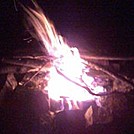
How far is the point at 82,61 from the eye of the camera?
3844 millimetres

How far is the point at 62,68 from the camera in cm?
391

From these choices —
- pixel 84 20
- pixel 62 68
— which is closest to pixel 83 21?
pixel 84 20

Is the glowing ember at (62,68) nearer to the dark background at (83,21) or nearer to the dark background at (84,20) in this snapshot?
the dark background at (83,21)

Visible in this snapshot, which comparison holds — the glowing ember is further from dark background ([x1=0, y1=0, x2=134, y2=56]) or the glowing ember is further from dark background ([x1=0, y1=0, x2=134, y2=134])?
dark background ([x1=0, y1=0, x2=134, y2=56])

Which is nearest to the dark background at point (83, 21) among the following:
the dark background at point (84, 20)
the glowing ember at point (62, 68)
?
the dark background at point (84, 20)

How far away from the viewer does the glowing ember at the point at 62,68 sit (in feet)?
12.0

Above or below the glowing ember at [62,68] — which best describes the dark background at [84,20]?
above

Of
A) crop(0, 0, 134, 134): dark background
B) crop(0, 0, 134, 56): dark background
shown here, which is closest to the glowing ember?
crop(0, 0, 134, 134): dark background

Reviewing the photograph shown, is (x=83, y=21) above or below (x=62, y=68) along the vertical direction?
above

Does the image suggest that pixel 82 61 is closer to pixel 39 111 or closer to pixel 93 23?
pixel 39 111

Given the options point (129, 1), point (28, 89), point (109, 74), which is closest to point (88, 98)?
point (109, 74)

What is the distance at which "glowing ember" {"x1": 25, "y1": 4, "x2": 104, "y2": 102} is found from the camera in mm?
3664

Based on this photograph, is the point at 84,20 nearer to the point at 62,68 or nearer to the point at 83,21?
the point at 83,21

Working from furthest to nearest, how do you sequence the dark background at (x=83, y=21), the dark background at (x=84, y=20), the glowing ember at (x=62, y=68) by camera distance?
the dark background at (x=84, y=20)
the dark background at (x=83, y=21)
the glowing ember at (x=62, y=68)
